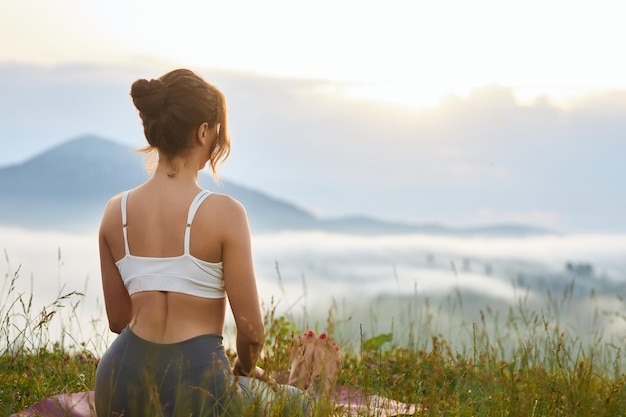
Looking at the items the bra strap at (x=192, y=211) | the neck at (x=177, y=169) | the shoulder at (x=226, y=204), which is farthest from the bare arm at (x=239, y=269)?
the neck at (x=177, y=169)

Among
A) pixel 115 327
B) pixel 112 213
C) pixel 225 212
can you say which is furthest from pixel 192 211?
pixel 115 327

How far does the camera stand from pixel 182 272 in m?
3.21

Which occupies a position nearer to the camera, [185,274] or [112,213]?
[185,274]

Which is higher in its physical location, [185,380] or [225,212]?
[225,212]

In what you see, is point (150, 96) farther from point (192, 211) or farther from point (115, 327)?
point (115, 327)

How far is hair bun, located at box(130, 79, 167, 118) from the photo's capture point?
324 cm

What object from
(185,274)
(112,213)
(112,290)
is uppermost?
(112,213)

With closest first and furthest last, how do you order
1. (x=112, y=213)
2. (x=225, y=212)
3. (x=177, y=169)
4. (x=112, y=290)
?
(x=225, y=212)
(x=177, y=169)
(x=112, y=213)
(x=112, y=290)

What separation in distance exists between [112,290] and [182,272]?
0.61m

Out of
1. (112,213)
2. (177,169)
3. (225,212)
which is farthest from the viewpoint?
(112,213)

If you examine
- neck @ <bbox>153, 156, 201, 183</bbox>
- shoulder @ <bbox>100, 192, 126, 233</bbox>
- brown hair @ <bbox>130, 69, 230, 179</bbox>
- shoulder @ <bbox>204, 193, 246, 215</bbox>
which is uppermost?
brown hair @ <bbox>130, 69, 230, 179</bbox>

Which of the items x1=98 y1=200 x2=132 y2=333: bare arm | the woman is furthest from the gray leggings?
x1=98 y1=200 x2=132 y2=333: bare arm

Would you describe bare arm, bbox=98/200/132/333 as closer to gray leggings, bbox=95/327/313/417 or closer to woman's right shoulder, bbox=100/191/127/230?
woman's right shoulder, bbox=100/191/127/230

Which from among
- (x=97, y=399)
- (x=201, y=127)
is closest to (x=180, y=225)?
(x=201, y=127)
